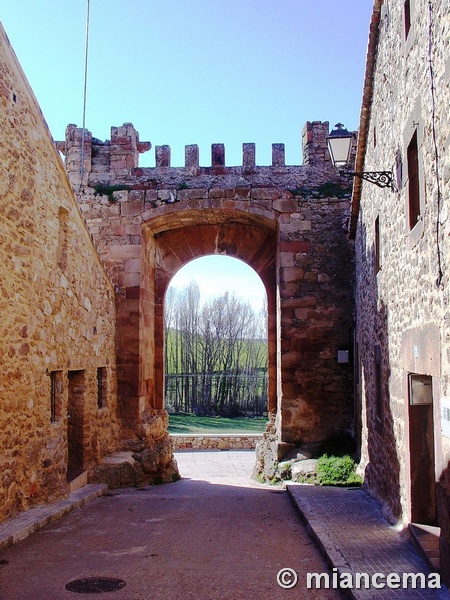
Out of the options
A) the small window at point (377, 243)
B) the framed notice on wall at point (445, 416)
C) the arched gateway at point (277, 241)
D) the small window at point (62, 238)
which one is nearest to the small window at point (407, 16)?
the small window at point (377, 243)

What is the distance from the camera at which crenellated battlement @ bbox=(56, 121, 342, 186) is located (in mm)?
12984

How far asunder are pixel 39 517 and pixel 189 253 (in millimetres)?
8516

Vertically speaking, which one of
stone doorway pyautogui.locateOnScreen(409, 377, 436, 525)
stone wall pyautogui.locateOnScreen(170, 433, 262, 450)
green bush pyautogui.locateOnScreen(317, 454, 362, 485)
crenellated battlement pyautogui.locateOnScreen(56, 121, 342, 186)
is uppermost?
crenellated battlement pyautogui.locateOnScreen(56, 121, 342, 186)

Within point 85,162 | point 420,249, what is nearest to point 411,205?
point 420,249

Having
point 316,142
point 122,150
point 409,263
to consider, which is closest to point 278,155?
point 316,142

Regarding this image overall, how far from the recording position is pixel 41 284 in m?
7.84

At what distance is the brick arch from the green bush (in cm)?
289

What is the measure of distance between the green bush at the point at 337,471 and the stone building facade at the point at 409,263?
1.23 feet

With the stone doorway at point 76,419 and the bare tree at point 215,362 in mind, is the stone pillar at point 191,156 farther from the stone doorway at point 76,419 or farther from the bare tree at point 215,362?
the bare tree at point 215,362

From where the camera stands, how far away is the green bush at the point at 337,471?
10.0 meters

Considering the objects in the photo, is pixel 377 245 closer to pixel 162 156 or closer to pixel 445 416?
pixel 445 416

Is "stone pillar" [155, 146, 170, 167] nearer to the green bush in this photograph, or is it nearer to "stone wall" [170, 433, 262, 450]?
the green bush

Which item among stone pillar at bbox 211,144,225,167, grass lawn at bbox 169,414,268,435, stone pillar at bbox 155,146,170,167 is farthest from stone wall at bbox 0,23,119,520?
grass lawn at bbox 169,414,268,435

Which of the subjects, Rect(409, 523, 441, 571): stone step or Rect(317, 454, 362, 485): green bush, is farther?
Rect(317, 454, 362, 485): green bush
